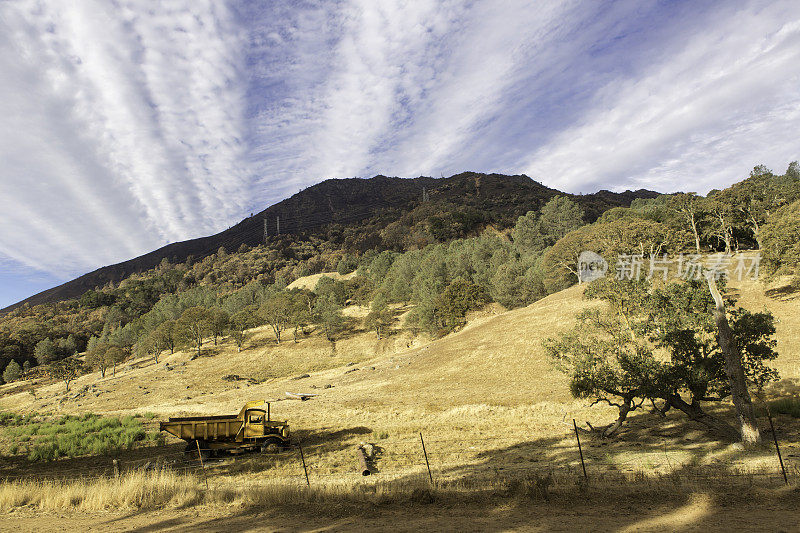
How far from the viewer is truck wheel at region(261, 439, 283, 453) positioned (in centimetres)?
1991

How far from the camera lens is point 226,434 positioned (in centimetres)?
1975

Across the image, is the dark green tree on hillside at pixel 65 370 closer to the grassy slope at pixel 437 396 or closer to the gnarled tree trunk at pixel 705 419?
the grassy slope at pixel 437 396

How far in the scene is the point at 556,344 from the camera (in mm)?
18734

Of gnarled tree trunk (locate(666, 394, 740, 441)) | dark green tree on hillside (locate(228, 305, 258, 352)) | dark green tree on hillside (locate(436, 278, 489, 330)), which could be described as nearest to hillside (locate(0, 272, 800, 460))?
gnarled tree trunk (locate(666, 394, 740, 441))

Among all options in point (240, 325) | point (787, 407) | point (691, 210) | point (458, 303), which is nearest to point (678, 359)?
point (787, 407)

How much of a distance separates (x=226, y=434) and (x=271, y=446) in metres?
2.50

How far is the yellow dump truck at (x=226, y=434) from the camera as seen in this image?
19078 millimetres

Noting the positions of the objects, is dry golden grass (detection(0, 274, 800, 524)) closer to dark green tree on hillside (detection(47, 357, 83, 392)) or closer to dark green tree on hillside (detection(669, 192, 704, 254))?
dark green tree on hillside (detection(47, 357, 83, 392))

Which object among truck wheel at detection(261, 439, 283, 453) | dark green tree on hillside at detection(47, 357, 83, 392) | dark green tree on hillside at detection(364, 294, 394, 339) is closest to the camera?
truck wheel at detection(261, 439, 283, 453)

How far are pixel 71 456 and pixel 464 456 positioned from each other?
22.2m

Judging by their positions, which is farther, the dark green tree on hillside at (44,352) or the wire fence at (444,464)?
the dark green tree on hillside at (44,352)

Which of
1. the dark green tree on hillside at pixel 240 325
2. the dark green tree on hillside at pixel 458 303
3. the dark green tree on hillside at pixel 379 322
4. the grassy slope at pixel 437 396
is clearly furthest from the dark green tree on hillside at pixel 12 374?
the dark green tree on hillside at pixel 458 303

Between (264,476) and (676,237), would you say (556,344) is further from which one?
(676,237)

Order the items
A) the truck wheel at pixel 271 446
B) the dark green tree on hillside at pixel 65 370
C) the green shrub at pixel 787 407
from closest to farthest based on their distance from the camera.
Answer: the green shrub at pixel 787 407 < the truck wheel at pixel 271 446 < the dark green tree on hillside at pixel 65 370
